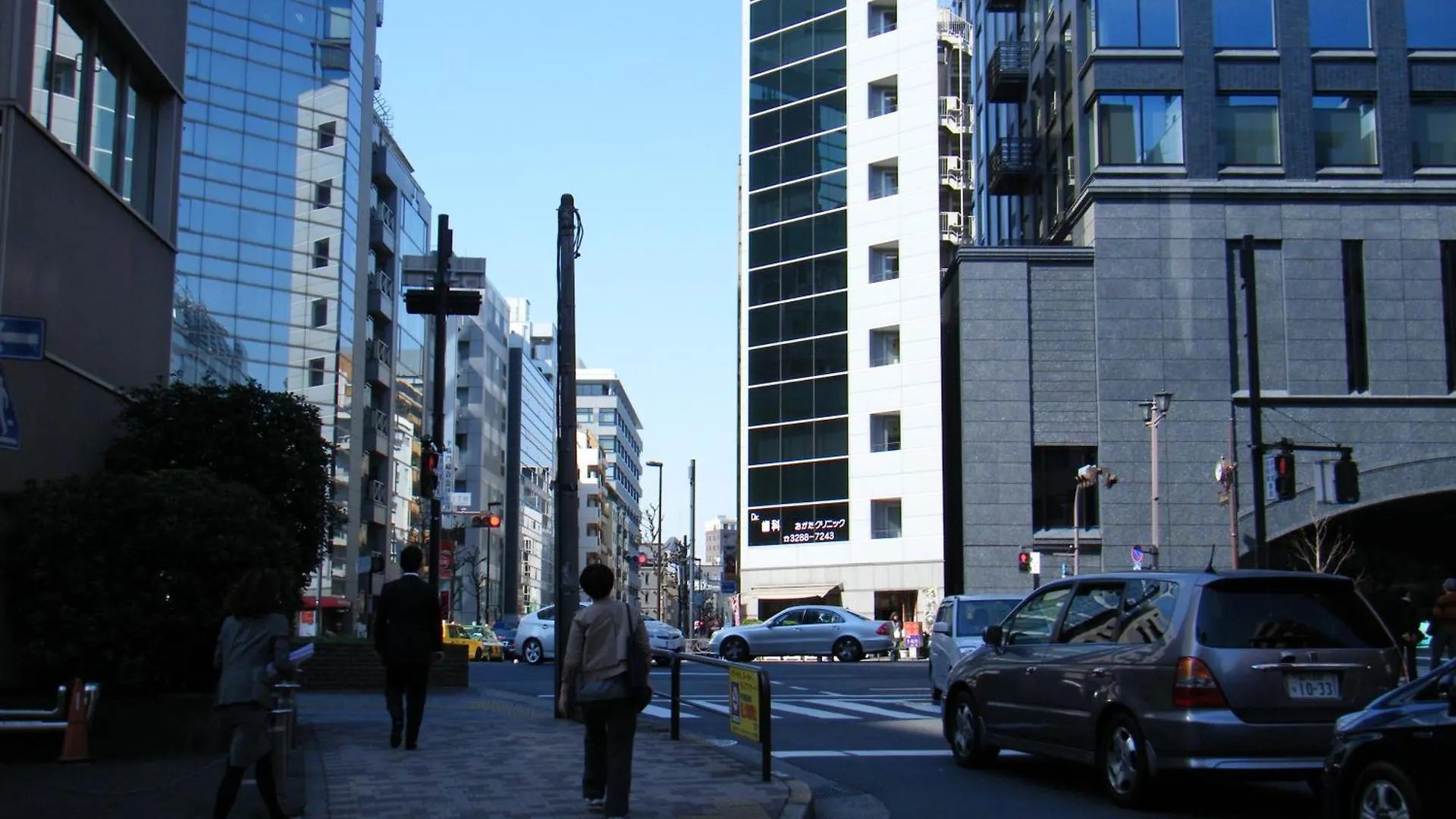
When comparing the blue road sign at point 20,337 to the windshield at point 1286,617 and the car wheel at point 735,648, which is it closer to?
the windshield at point 1286,617

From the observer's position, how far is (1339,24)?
156 feet

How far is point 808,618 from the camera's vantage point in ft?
129

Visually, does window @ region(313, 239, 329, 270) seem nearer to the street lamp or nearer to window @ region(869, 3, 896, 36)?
window @ region(869, 3, 896, 36)

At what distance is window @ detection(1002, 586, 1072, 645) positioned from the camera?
11.6 m

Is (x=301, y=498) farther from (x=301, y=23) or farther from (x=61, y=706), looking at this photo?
(x=301, y=23)

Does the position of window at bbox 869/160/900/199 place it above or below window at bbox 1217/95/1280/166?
above

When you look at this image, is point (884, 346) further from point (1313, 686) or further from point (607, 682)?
point (607, 682)

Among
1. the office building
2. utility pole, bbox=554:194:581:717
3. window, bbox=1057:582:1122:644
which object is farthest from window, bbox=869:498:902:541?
window, bbox=1057:582:1122:644

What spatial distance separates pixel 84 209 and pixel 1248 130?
41.1 metres

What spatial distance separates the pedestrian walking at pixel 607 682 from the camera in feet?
29.1

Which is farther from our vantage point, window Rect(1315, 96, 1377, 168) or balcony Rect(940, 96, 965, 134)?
balcony Rect(940, 96, 965, 134)

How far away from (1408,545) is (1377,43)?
17.1m

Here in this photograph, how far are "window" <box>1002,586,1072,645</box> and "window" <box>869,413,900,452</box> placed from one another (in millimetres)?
45495

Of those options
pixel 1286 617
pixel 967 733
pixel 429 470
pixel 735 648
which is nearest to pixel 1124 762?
pixel 1286 617
